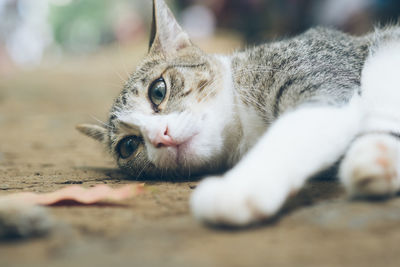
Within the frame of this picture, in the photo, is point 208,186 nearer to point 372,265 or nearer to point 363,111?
point 372,265

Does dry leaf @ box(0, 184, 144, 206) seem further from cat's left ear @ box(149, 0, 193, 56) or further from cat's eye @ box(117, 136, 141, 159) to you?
cat's left ear @ box(149, 0, 193, 56)

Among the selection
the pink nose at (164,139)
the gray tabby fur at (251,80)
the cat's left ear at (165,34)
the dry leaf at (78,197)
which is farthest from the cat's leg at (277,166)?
the cat's left ear at (165,34)

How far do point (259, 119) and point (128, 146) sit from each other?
2.14 ft

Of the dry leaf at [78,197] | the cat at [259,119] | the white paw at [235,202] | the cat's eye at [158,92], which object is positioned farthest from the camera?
the cat's eye at [158,92]

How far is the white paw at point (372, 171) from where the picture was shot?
1.00 m

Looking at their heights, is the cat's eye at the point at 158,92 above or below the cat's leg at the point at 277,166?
above

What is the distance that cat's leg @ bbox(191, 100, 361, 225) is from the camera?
87cm

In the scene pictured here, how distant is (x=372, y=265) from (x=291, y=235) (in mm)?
185

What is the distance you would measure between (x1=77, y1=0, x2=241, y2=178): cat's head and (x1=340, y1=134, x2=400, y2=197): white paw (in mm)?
601

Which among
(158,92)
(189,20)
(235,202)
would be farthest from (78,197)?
(189,20)

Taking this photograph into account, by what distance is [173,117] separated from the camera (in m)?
1.52

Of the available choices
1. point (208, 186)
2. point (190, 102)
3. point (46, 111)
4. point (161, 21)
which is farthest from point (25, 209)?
point (46, 111)

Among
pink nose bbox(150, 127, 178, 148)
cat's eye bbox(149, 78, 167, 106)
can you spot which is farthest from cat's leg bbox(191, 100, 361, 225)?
cat's eye bbox(149, 78, 167, 106)

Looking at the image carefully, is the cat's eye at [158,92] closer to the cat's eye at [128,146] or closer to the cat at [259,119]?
the cat at [259,119]
